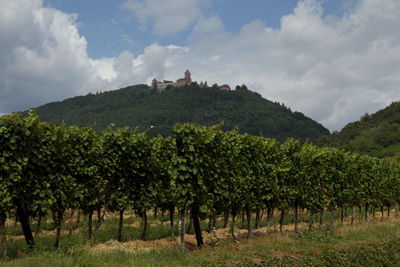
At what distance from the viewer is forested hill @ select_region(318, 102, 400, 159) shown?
113 m

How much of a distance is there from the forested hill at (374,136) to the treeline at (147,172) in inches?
3178

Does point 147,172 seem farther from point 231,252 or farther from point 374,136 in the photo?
point 374,136

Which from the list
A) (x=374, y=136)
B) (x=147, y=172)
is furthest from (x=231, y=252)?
(x=374, y=136)

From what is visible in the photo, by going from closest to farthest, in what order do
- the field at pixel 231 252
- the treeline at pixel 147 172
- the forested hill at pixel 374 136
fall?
1. the field at pixel 231 252
2. the treeline at pixel 147 172
3. the forested hill at pixel 374 136

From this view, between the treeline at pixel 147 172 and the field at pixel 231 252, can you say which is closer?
the field at pixel 231 252

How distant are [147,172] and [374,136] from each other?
389 ft

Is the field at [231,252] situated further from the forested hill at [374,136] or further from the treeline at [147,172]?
the forested hill at [374,136]

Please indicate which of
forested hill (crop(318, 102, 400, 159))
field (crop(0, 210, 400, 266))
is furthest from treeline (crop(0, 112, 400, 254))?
forested hill (crop(318, 102, 400, 159))

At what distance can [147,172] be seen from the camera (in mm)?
20359

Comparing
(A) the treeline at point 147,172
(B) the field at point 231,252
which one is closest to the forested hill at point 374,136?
(A) the treeline at point 147,172

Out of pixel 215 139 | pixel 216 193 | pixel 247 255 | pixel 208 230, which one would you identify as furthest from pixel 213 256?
pixel 208 230

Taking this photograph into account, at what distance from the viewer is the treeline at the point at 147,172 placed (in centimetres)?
1450

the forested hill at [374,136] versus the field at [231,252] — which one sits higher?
the forested hill at [374,136]

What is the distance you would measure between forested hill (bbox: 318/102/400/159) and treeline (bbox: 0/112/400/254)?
8071 centimetres
